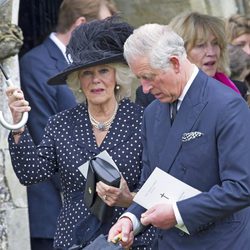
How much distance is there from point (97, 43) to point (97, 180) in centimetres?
84

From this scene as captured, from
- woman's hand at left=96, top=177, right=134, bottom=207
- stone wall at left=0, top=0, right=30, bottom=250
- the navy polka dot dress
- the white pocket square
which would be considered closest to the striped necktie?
the white pocket square

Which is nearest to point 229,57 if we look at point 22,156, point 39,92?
point 39,92

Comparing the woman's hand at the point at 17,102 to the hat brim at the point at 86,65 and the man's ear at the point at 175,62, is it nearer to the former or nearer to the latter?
the hat brim at the point at 86,65

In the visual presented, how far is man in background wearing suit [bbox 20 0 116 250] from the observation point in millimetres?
6812

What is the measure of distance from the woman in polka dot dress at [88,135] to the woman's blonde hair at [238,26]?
4.13ft

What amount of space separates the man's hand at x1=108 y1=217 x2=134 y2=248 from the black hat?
1.03 m

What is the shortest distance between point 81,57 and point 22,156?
58 cm

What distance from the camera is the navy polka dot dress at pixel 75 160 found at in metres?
5.75

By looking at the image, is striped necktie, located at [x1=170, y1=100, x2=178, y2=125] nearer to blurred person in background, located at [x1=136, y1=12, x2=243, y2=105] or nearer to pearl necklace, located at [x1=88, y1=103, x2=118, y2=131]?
pearl necklace, located at [x1=88, y1=103, x2=118, y2=131]

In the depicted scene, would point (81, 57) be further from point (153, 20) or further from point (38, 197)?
point (153, 20)

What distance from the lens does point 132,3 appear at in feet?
28.4

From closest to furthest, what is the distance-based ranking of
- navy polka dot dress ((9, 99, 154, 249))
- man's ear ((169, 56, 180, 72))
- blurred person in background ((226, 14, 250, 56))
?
man's ear ((169, 56, 180, 72)), navy polka dot dress ((9, 99, 154, 249)), blurred person in background ((226, 14, 250, 56))

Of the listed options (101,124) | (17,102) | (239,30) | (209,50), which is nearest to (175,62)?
(17,102)

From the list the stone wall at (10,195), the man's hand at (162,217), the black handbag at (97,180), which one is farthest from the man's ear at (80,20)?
the man's hand at (162,217)
